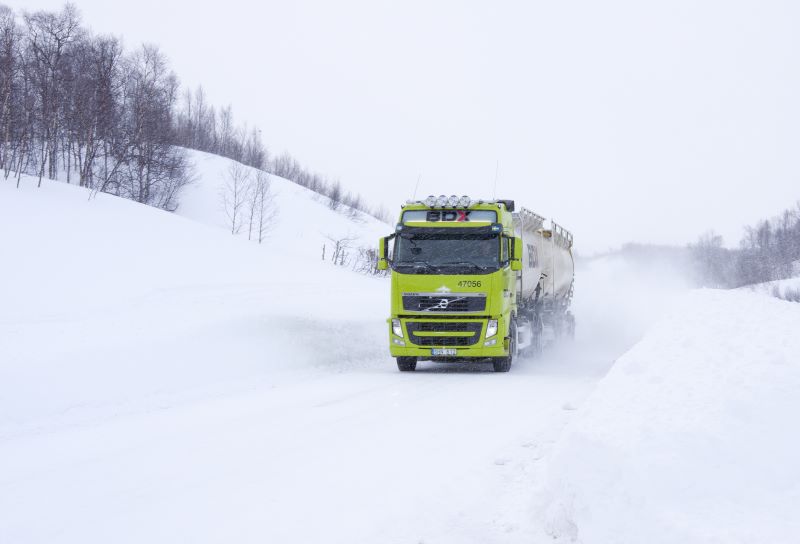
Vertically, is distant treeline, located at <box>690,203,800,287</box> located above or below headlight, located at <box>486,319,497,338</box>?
above

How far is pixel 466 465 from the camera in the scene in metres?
6.58

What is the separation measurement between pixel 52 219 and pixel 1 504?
19.7 metres

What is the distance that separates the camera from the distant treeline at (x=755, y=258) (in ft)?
245

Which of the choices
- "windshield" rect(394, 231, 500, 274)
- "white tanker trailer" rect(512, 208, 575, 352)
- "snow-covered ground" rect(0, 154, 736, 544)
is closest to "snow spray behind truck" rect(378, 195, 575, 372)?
"windshield" rect(394, 231, 500, 274)

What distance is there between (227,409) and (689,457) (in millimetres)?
7138

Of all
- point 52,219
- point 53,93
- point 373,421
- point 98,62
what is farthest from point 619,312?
point 98,62

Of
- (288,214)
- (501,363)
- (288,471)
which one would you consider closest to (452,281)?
(501,363)

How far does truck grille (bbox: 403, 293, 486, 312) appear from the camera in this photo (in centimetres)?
1448

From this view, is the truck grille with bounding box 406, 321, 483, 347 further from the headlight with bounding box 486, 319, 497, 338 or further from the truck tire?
the truck tire

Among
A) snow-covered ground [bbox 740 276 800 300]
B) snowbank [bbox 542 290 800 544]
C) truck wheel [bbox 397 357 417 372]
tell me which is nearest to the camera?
snowbank [bbox 542 290 800 544]

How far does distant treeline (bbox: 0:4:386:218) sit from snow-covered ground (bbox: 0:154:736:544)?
13.1 metres

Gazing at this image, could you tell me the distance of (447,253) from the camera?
48.8 ft

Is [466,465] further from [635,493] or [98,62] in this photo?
[98,62]

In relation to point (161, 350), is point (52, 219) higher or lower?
higher
